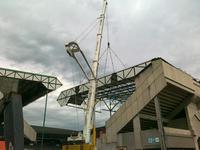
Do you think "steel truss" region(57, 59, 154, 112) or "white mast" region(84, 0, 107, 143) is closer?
"white mast" region(84, 0, 107, 143)

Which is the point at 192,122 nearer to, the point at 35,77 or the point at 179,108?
the point at 179,108

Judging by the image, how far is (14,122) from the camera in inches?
502

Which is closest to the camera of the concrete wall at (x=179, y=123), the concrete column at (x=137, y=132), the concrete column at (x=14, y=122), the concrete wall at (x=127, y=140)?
the concrete column at (x=14, y=122)

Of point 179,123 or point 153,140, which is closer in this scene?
point 153,140

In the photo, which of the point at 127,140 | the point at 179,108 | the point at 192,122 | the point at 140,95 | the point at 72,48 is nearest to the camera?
the point at 72,48

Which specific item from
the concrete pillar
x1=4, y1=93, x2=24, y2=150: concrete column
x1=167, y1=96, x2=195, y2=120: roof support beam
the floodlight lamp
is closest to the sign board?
the concrete pillar

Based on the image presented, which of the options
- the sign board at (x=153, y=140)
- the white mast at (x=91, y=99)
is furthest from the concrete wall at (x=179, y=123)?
the white mast at (x=91, y=99)

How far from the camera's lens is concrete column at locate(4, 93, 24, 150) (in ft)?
40.7

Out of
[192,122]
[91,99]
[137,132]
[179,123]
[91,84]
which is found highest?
[91,84]

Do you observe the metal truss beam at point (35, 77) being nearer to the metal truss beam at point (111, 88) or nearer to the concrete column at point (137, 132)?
the metal truss beam at point (111, 88)

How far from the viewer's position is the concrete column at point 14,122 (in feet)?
40.7

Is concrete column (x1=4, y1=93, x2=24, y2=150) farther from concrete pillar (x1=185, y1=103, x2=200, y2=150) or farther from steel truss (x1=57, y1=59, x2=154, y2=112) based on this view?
concrete pillar (x1=185, y1=103, x2=200, y2=150)

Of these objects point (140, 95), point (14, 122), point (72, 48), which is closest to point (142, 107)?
point (140, 95)

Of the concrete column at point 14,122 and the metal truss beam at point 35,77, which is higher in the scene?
the metal truss beam at point 35,77
